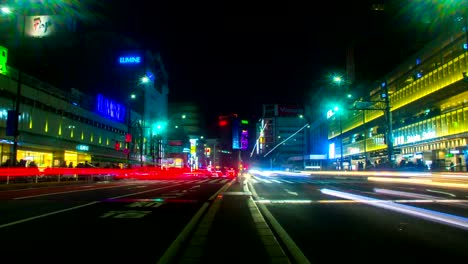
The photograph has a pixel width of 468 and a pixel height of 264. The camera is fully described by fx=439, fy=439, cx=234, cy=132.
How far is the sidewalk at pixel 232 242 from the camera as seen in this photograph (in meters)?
6.97

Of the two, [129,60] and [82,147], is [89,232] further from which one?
[129,60]

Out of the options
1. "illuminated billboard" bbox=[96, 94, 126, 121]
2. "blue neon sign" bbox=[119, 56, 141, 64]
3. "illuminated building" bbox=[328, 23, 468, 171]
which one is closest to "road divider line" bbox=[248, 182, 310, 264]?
"illuminated building" bbox=[328, 23, 468, 171]

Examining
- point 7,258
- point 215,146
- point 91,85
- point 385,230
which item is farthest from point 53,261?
point 215,146

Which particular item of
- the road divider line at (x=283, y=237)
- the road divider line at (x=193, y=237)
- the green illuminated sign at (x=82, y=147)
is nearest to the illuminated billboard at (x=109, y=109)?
the green illuminated sign at (x=82, y=147)

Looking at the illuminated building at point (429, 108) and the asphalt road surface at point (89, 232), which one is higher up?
the illuminated building at point (429, 108)

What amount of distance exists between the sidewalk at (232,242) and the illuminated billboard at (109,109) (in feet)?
204

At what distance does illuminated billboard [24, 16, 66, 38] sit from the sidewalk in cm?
7993

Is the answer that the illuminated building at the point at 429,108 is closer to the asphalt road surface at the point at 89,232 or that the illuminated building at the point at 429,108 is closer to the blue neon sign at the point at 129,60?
the asphalt road surface at the point at 89,232

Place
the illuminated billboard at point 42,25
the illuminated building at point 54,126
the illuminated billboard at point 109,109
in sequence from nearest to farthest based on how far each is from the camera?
the illuminated building at point 54,126 → the illuminated billboard at point 109,109 → the illuminated billboard at point 42,25

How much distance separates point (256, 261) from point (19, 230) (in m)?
5.84

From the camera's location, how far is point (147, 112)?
121688mm

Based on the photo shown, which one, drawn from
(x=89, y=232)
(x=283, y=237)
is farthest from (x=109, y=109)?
(x=283, y=237)

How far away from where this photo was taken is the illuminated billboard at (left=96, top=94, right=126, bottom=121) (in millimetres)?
71062

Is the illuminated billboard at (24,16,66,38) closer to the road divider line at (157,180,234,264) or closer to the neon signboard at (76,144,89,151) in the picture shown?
the neon signboard at (76,144,89,151)
